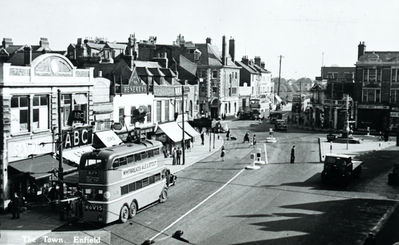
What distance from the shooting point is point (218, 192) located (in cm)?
3100

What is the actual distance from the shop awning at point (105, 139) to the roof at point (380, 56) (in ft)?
154

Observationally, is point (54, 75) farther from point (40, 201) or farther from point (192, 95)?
point (192, 95)

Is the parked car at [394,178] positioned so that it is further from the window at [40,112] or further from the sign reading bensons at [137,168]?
the window at [40,112]

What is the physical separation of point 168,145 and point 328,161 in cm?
1789

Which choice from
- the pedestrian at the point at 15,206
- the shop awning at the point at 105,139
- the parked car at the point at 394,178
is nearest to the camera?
the pedestrian at the point at 15,206

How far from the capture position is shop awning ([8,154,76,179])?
26702 millimetres

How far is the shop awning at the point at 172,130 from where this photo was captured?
4625 centimetres

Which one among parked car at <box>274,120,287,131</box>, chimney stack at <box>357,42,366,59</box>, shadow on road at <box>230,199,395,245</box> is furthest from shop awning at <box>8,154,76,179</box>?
chimney stack at <box>357,42,366,59</box>

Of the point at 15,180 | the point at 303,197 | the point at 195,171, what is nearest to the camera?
the point at 15,180

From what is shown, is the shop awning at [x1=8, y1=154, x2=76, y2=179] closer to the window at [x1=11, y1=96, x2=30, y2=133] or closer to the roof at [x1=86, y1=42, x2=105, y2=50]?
the window at [x1=11, y1=96, x2=30, y2=133]

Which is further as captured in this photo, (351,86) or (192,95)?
(351,86)

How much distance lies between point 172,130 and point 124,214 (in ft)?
78.2

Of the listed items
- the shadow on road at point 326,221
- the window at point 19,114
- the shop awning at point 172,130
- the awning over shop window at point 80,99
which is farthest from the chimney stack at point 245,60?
the window at point 19,114

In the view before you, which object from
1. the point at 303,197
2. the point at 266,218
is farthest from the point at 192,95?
the point at 266,218
